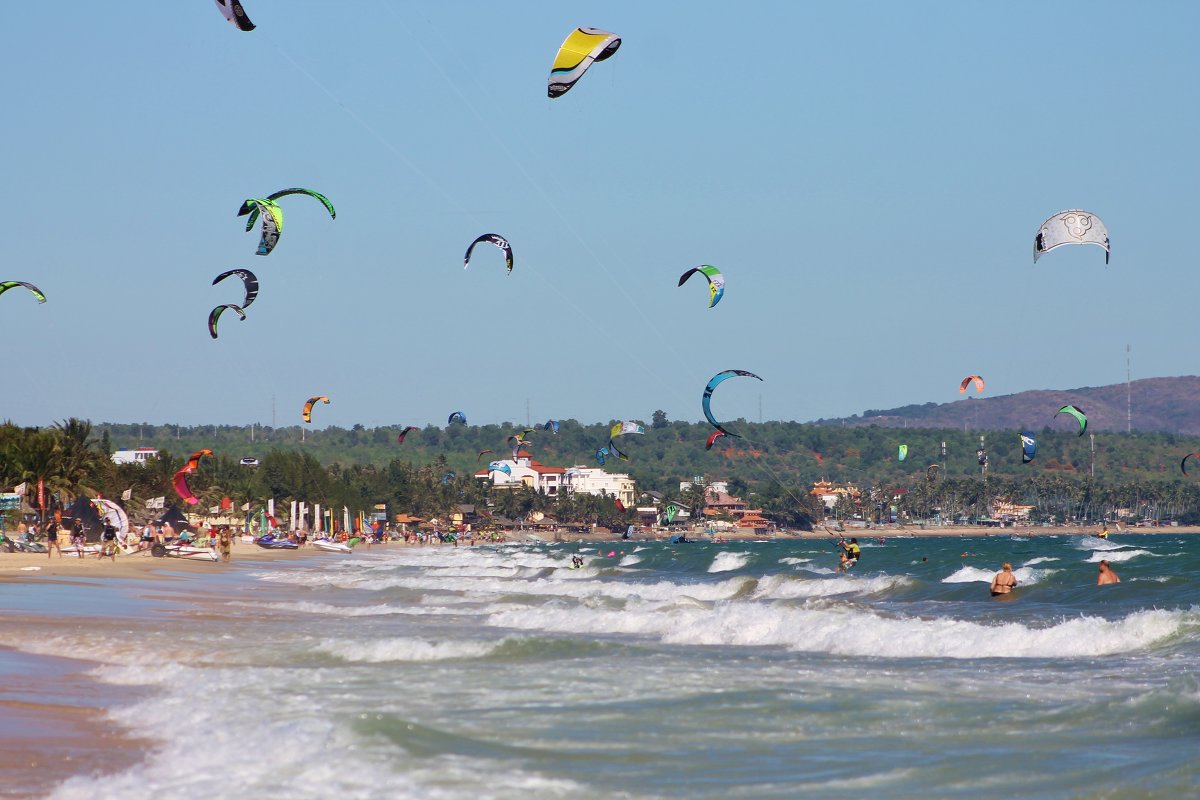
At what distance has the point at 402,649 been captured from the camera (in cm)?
1485

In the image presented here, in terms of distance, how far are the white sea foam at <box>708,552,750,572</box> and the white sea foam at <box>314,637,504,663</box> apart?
114 feet

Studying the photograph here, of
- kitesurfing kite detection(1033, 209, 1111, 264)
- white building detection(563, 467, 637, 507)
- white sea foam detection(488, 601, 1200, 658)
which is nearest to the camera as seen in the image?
white sea foam detection(488, 601, 1200, 658)

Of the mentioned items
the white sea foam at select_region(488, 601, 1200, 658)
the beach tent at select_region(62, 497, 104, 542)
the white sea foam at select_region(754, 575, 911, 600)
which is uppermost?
the beach tent at select_region(62, 497, 104, 542)

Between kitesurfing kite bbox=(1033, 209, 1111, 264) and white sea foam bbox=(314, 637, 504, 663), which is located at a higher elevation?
kitesurfing kite bbox=(1033, 209, 1111, 264)

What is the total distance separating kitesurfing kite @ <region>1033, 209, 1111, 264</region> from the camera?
2430cm

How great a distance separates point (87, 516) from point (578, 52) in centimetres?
3043

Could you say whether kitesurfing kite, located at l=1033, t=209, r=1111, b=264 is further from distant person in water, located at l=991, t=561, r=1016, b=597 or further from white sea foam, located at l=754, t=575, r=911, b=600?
white sea foam, located at l=754, t=575, r=911, b=600

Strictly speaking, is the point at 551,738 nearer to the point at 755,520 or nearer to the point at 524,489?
the point at 524,489

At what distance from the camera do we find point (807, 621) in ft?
60.3

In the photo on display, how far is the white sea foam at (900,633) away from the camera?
15867 millimetres

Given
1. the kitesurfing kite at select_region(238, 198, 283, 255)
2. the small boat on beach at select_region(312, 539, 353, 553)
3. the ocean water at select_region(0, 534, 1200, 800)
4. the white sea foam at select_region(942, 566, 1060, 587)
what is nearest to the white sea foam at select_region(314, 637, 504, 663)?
the ocean water at select_region(0, 534, 1200, 800)

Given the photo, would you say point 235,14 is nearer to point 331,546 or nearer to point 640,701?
point 640,701

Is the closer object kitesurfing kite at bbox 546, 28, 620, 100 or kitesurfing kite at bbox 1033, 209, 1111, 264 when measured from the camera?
kitesurfing kite at bbox 546, 28, 620, 100

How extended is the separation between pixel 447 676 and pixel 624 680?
5.58 ft
